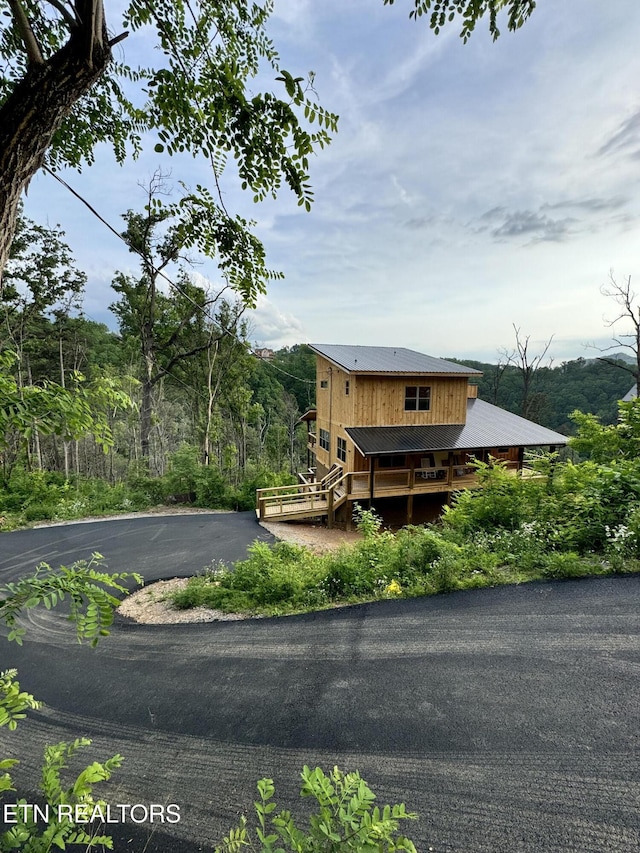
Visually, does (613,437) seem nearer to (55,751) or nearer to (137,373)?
(55,751)

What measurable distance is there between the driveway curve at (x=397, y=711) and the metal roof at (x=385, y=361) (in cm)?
965

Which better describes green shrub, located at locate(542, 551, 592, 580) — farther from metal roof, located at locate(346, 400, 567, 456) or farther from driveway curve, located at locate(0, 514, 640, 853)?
metal roof, located at locate(346, 400, 567, 456)

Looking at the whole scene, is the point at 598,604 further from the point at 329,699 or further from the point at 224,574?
the point at 224,574

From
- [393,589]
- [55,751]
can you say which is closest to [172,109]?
[55,751]

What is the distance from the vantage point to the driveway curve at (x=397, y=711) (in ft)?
5.88

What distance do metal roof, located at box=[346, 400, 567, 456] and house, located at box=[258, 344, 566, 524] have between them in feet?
0.12

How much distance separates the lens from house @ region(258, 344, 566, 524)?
12.0 m

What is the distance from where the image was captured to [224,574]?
545 centimetres

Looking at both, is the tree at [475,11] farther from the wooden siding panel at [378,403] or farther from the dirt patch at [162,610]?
the wooden siding panel at [378,403]

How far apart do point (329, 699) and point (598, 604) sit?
2.67 m

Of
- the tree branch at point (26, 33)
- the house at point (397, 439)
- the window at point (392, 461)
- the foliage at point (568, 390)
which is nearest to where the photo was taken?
the tree branch at point (26, 33)

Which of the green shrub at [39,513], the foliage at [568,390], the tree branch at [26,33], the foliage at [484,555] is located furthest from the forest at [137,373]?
the foliage at [568,390]

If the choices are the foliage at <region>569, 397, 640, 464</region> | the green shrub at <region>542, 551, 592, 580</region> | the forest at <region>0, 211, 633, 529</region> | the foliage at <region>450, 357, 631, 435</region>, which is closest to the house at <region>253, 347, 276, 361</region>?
the forest at <region>0, 211, 633, 529</region>

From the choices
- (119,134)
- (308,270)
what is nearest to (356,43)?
(119,134)
